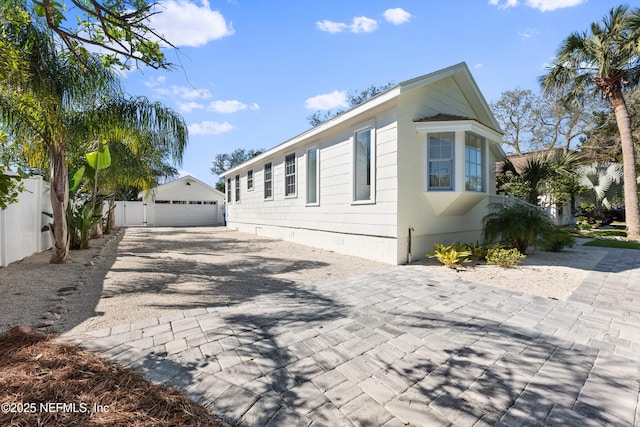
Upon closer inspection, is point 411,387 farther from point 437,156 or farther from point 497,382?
point 437,156

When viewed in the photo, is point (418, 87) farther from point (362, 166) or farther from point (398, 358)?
point (398, 358)

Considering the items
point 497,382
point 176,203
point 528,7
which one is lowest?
point 497,382

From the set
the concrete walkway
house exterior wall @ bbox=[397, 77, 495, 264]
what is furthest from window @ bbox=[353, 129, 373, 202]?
the concrete walkway

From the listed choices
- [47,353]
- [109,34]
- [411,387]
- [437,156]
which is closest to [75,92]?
[109,34]

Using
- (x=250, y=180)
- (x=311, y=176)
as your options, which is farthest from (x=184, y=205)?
(x=311, y=176)

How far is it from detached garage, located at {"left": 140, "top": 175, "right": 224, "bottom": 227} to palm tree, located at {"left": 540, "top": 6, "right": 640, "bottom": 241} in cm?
2413

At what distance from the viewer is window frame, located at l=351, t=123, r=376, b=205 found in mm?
7527

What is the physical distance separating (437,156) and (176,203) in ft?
73.2

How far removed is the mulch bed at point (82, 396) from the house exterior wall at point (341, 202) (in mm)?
5685

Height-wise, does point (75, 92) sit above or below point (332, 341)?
above

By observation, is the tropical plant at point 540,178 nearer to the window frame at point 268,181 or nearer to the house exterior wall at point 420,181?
the house exterior wall at point 420,181

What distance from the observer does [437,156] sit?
7.48 meters

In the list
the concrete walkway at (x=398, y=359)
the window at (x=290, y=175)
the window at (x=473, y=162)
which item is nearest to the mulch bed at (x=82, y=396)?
the concrete walkway at (x=398, y=359)

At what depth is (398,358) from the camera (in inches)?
101
